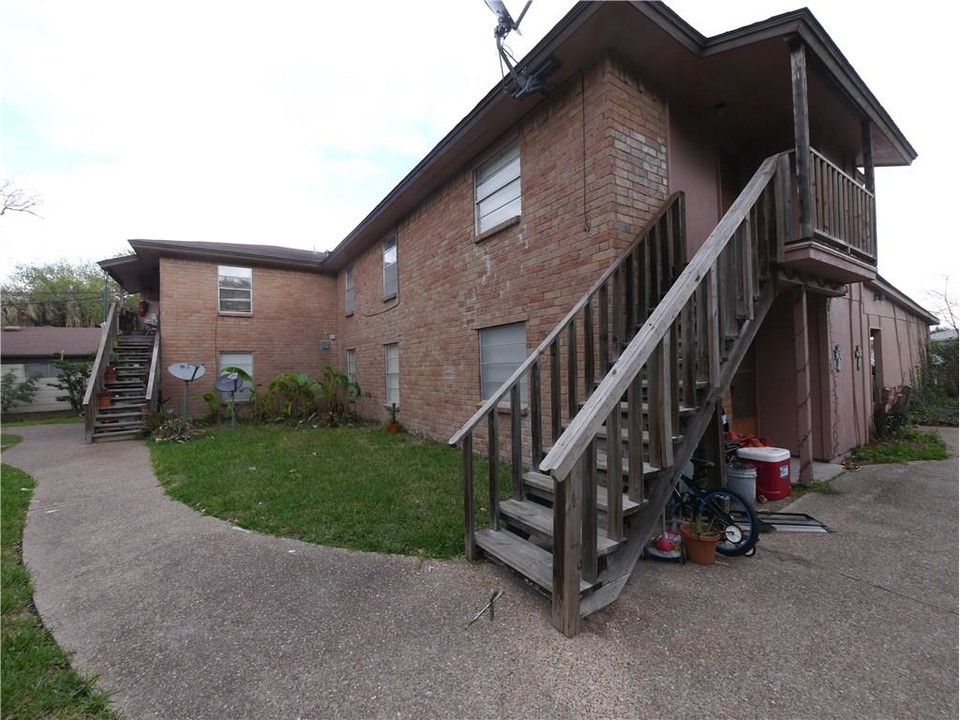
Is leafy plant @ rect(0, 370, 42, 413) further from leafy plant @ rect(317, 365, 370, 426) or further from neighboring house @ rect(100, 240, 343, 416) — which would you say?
leafy plant @ rect(317, 365, 370, 426)

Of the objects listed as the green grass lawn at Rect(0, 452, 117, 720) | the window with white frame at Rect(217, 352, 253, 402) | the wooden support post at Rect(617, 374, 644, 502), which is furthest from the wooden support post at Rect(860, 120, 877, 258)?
the window with white frame at Rect(217, 352, 253, 402)

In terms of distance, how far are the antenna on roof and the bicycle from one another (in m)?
4.54

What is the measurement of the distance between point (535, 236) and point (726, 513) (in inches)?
149

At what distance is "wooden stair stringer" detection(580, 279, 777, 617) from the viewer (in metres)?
2.50

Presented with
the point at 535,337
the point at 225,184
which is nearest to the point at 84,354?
the point at 225,184

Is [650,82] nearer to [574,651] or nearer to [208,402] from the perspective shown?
[574,651]

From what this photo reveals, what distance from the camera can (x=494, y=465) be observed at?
125 inches

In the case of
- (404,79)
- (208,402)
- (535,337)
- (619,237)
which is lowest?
(208,402)

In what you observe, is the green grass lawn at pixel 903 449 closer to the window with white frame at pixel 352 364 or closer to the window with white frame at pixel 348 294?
the window with white frame at pixel 352 364

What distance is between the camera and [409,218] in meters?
8.69

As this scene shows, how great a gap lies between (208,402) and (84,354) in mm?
11236

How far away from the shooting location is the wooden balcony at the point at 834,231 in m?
4.08

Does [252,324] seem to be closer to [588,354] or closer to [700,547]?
[588,354]

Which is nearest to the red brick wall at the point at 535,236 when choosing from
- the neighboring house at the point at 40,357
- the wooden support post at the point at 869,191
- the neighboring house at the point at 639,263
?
the neighboring house at the point at 639,263
